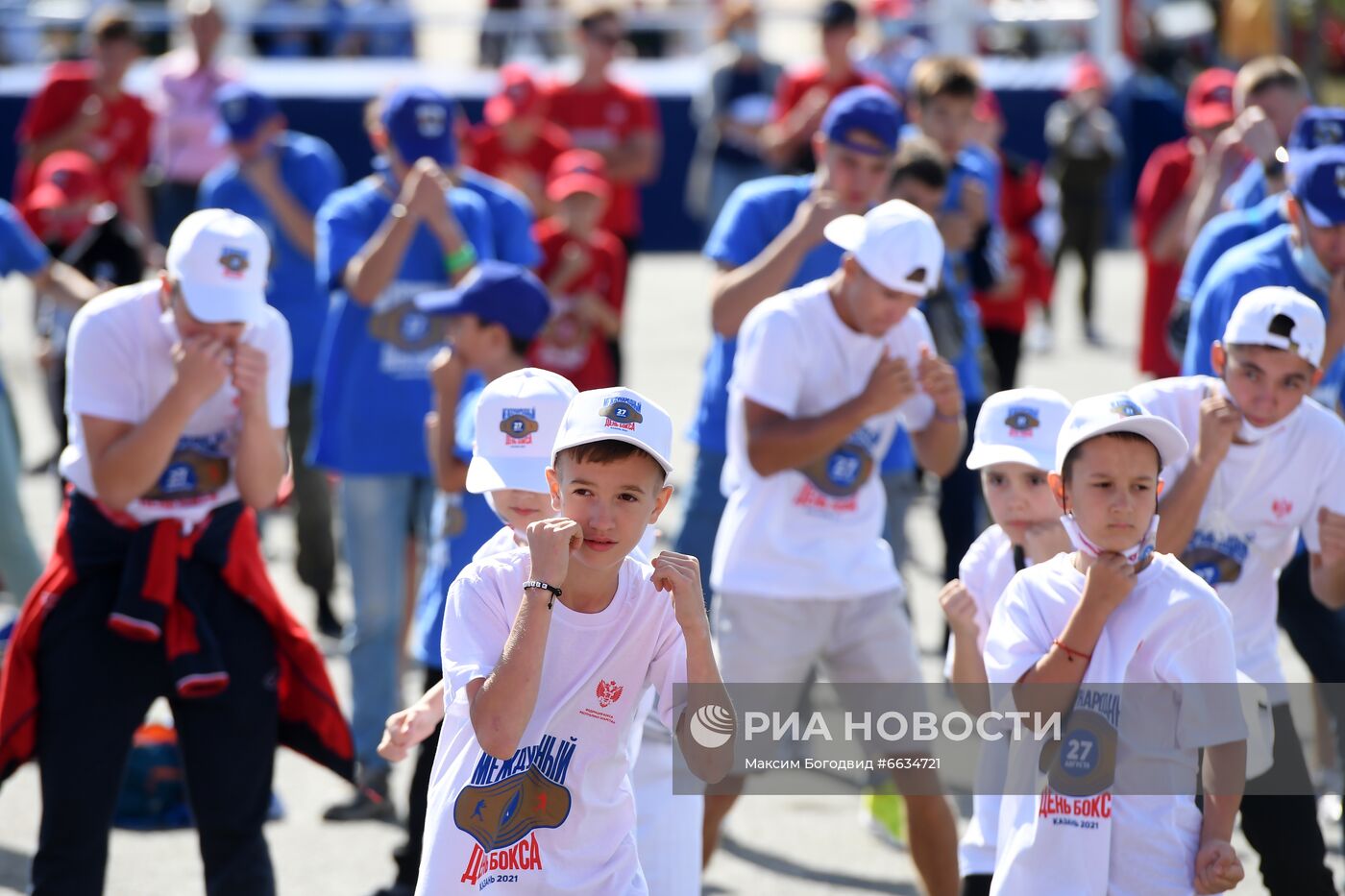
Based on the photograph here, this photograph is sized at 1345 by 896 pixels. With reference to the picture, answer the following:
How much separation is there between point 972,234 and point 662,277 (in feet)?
38.1

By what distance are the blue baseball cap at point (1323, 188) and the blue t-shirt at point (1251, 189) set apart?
1.41 meters

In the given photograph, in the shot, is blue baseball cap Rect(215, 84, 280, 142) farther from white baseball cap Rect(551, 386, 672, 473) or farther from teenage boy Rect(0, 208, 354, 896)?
white baseball cap Rect(551, 386, 672, 473)

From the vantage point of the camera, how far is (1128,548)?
385 centimetres

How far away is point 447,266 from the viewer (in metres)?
6.73

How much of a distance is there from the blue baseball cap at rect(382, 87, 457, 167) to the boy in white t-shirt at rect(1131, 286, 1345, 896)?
2966mm

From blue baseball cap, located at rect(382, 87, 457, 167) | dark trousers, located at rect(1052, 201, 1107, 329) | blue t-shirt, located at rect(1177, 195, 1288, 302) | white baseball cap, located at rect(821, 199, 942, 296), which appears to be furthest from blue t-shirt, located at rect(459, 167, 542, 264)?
dark trousers, located at rect(1052, 201, 1107, 329)

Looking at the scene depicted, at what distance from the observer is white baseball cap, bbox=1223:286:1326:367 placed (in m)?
4.62

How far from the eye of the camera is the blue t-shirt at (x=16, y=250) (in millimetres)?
7227

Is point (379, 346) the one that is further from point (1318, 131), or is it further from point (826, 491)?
point (1318, 131)

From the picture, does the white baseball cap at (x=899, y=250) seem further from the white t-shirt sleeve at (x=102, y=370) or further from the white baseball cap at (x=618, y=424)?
the white t-shirt sleeve at (x=102, y=370)

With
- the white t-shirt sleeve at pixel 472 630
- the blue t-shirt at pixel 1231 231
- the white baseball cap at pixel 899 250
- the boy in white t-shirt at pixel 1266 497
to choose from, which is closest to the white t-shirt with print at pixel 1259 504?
the boy in white t-shirt at pixel 1266 497

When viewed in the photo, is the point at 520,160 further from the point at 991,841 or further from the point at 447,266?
the point at 991,841

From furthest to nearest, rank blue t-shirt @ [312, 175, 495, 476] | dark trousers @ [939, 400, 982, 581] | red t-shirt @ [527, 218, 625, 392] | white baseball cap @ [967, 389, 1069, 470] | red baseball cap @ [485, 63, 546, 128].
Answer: red baseball cap @ [485, 63, 546, 128] → red t-shirt @ [527, 218, 625, 392] → dark trousers @ [939, 400, 982, 581] → blue t-shirt @ [312, 175, 495, 476] → white baseball cap @ [967, 389, 1069, 470]

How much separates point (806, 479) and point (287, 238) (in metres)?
3.87
